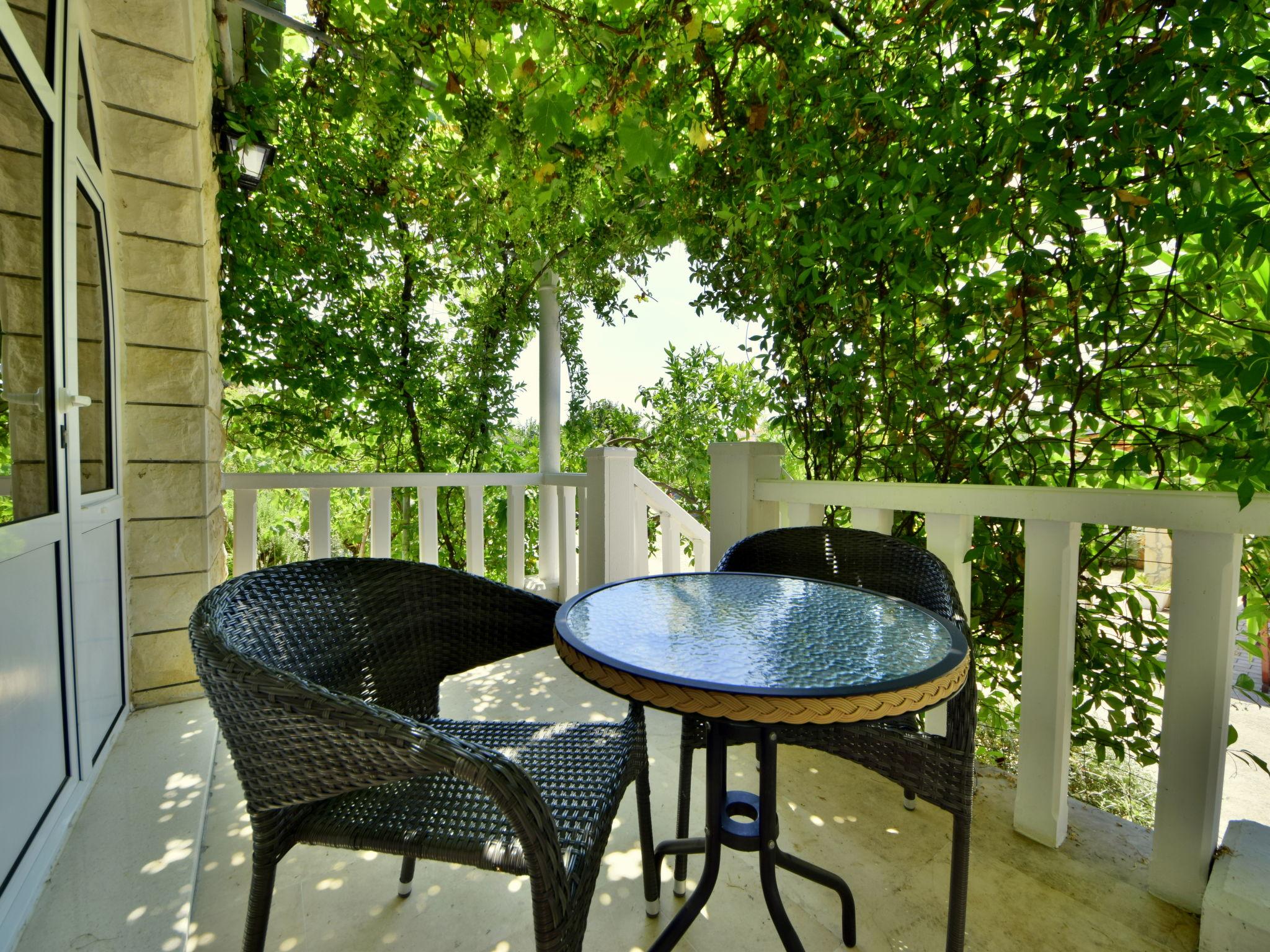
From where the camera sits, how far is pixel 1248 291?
148cm

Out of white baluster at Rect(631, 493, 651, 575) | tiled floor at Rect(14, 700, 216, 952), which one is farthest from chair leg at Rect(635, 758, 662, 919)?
white baluster at Rect(631, 493, 651, 575)

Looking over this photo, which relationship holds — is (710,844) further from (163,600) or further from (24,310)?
(163,600)

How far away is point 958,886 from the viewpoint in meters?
1.23

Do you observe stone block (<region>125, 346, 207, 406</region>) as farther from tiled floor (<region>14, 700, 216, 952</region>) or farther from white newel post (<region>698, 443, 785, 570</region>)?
white newel post (<region>698, 443, 785, 570</region>)

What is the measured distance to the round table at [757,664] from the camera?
A: 0.92m

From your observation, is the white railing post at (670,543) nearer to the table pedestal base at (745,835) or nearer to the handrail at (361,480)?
the handrail at (361,480)

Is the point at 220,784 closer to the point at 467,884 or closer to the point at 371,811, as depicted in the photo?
the point at 467,884

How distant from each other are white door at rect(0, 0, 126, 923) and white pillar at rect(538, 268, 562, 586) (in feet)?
7.17

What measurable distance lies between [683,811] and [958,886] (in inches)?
24.6

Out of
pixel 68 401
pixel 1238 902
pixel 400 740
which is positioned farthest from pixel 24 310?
pixel 1238 902

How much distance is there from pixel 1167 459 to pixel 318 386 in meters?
4.20

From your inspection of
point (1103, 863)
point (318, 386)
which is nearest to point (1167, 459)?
point (1103, 863)

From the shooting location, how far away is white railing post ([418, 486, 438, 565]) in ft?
→ 11.2

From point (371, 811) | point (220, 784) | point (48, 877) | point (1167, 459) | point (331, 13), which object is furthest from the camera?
point (331, 13)
